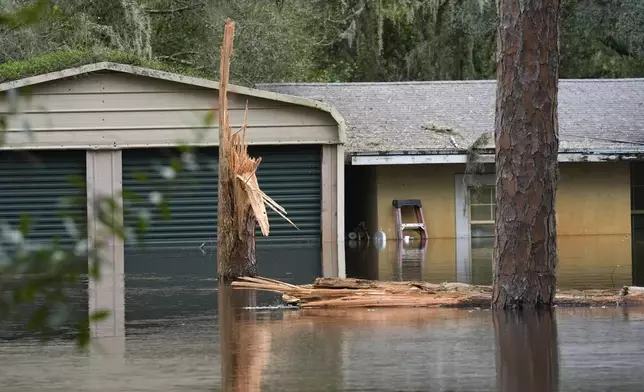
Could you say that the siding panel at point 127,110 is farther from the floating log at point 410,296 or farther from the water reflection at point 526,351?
the water reflection at point 526,351

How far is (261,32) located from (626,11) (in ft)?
35.0

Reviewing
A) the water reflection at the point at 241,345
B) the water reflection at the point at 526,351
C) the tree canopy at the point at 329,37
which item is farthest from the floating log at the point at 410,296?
the tree canopy at the point at 329,37

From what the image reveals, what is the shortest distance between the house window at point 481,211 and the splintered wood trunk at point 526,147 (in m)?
16.3

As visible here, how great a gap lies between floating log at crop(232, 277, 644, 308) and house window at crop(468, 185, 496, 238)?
14529mm

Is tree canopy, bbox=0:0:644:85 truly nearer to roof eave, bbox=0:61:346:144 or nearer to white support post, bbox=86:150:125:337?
roof eave, bbox=0:61:346:144

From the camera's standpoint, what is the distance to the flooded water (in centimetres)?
770

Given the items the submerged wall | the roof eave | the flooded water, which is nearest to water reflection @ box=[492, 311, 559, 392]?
the flooded water

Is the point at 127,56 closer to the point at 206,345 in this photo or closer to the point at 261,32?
the point at 261,32

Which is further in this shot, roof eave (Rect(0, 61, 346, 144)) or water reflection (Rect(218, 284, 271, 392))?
roof eave (Rect(0, 61, 346, 144))

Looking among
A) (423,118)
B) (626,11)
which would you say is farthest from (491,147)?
(626,11)

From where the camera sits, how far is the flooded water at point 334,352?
770 cm

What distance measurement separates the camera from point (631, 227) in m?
28.9

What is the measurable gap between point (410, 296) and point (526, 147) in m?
2.39

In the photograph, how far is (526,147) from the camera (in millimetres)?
10875
